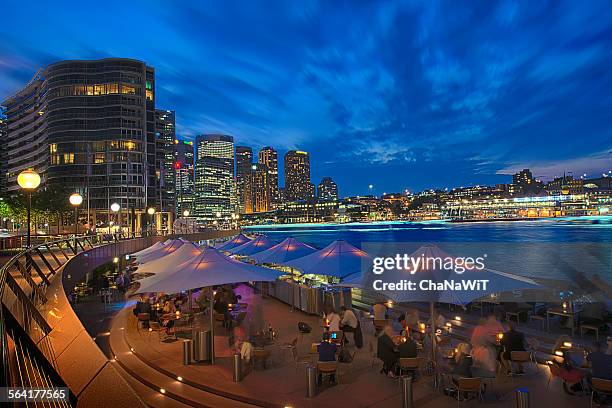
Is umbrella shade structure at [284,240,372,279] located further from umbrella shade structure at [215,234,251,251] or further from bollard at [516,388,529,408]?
umbrella shade structure at [215,234,251,251]

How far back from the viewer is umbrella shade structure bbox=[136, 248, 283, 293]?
449 inches

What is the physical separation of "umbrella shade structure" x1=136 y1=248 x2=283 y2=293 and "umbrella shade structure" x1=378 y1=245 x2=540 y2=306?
13.5ft

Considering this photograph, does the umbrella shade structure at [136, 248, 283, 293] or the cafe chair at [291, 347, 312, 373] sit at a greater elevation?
the umbrella shade structure at [136, 248, 283, 293]

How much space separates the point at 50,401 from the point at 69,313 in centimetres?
588

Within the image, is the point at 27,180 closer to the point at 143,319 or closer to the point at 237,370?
the point at 143,319

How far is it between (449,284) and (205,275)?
632 centimetres

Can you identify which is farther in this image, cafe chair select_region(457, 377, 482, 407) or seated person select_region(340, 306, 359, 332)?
seated person select_region(340, 306, 359, 332)

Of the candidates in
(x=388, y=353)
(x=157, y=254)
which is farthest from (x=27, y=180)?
(x=388, y=353)

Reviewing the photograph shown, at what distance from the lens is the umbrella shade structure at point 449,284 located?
1012 cm

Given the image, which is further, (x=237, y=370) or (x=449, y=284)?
(x=449, y=284)

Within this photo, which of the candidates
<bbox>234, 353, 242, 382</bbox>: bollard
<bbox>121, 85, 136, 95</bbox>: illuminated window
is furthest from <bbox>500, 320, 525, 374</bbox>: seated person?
<bbox>121, 85, 136, 95</bbox>: illuminated window

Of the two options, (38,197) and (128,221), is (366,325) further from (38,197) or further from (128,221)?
(128,221)

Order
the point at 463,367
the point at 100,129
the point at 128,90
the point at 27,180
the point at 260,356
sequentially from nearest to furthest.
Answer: the point at 463,367 < the point at 260,356 < the point at 27,180 < the point at 100,129 < the point at 128,90

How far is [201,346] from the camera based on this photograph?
Answer: 36.7 feet
